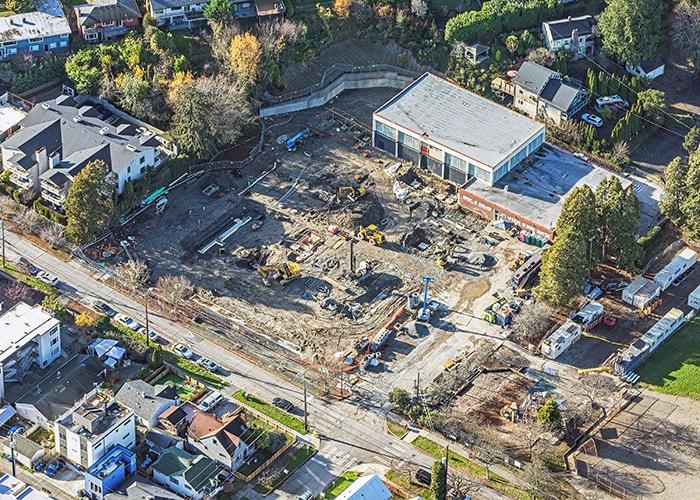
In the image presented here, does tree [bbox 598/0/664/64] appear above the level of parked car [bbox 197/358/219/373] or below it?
above

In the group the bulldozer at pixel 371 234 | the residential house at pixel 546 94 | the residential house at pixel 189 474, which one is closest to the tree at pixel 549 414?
the residential house at pixel 189 474

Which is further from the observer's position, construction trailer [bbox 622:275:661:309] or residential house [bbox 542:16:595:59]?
residential house [bbox 542:16:595:59]

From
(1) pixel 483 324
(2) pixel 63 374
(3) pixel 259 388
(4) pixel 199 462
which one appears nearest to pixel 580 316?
(1) pixel 483 324

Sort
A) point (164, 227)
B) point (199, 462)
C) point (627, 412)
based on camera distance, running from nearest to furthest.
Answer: point (199, 462), point (627, 412), point (164, 227)

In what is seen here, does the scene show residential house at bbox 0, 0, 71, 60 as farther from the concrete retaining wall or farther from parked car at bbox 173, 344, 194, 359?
parked car at bbox 173, 344, 194, 359

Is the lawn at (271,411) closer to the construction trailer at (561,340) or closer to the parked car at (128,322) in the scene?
the parked car at (128,322)

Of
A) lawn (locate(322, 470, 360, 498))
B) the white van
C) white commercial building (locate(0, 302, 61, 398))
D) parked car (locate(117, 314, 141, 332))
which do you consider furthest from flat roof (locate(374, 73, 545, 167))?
white commercial building (locate(0, 302, 61, 398))

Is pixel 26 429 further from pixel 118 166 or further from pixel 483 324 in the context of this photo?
pixel 483 324
